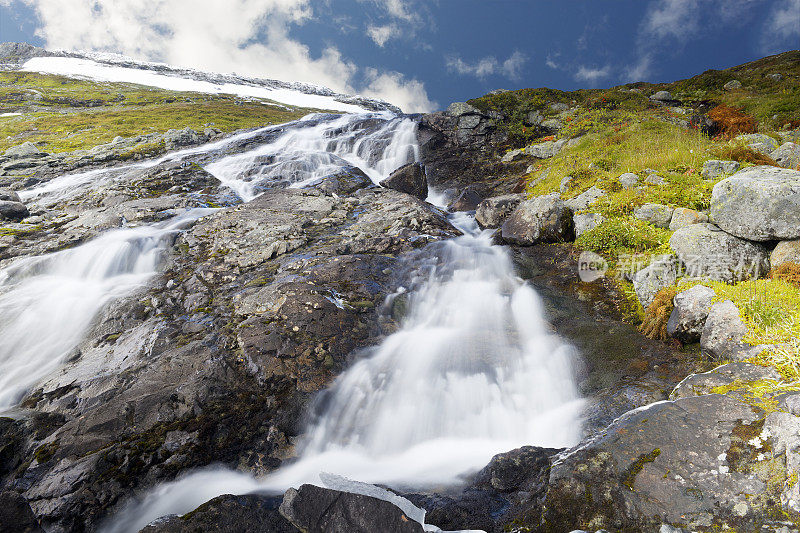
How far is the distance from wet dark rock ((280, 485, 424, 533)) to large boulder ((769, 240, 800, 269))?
8.55m

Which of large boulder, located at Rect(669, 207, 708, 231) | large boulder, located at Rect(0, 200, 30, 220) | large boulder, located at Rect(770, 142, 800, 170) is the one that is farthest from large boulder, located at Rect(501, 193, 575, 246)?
large boulder, located at Rect(0, 200, 30, 220)

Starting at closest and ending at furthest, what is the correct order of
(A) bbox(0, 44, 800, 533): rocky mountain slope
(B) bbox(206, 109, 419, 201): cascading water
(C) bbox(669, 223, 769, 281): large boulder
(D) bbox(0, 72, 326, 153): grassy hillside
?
(A) bbox(0, 44, 800, 533): rocky mountain slope → (C) bbox(669, 223, 769, 281): large boulder → (B) bbox(206, 109, 419, 201): cascading water → (D) bbox(0, 72, 326, 153): grassy hillside

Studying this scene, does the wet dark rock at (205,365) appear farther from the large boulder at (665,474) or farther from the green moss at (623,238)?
the green moss at (623,238)

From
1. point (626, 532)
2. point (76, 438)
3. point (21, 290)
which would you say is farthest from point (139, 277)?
point (626, 532)

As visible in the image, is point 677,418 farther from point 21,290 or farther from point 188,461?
point 21,290

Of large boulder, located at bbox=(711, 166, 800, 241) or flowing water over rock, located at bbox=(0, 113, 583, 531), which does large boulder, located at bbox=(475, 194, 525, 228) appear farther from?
large boulder, located at bbox=(711, 166, 800, 241)

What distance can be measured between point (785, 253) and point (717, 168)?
18.2 ft

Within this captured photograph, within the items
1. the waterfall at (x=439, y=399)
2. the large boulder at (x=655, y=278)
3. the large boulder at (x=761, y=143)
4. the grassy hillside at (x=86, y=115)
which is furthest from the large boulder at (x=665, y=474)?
the grassy hillside at (x=86, y=115)

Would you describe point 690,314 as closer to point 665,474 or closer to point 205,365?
point 665,474

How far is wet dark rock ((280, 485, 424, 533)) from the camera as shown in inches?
152

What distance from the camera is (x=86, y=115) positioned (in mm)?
65125

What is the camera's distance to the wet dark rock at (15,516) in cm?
373

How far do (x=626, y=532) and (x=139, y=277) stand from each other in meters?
14.0

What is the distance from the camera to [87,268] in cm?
1209
